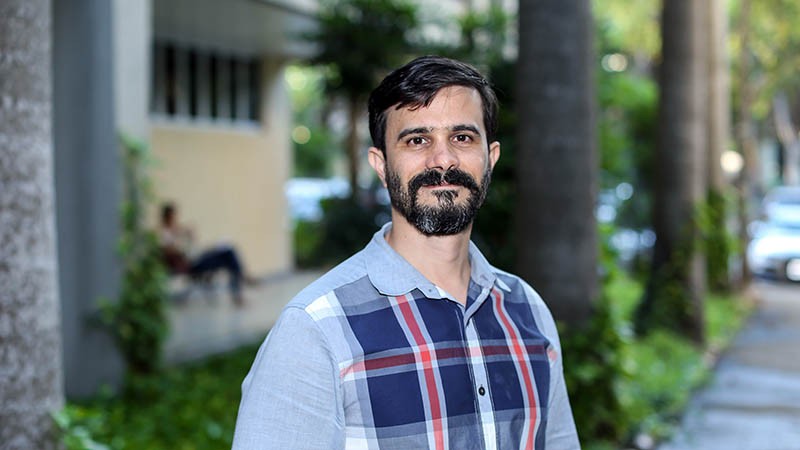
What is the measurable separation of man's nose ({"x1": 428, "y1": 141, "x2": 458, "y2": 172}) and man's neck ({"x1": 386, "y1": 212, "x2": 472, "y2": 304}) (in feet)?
0.45

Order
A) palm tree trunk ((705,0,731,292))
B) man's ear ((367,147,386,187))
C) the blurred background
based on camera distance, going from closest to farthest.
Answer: man's ear ((367,147,386,187)) → the blurred background → palm tree trunk ((705,0,731,292))

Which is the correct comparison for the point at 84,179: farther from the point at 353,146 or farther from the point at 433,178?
the point at 353,146

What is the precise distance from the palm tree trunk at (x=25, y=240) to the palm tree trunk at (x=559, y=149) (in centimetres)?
347

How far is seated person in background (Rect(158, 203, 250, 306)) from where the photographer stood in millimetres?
12281

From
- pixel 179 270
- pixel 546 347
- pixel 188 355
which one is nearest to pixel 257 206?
pixel 179 270

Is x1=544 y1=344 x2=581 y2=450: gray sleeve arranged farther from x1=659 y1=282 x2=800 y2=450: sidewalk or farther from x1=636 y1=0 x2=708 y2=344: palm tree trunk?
x1=636 y1=0 x2=708 y2=344: palm tree trunk

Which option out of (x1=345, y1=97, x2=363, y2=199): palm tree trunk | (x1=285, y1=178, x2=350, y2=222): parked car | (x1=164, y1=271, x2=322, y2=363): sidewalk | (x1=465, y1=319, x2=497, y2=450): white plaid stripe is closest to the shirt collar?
(x1=465, y1=319, x2=497, y2=450): white plaid stripe

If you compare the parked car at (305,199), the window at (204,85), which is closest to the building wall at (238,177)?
the window at (204,85)

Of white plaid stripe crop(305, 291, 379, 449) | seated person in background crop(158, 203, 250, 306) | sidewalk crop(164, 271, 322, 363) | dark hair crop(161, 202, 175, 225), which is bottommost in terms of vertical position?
sidewalk crop(164, 271, 322, 363)

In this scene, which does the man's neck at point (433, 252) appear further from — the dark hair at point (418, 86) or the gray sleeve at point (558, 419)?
the gray sleeve at point (558, 419)

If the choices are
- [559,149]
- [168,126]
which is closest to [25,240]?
[559,149]

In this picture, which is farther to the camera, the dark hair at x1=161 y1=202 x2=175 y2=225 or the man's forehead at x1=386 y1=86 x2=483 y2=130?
the dark hair at x1=161 y1=202 x2=175 y2=225

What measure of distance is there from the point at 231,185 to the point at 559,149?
35.5 ft

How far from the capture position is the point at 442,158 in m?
2.14
